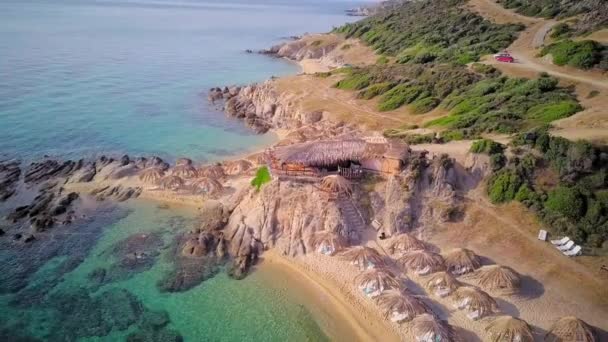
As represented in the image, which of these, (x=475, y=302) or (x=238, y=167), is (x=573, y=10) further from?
(x=475, y=302)

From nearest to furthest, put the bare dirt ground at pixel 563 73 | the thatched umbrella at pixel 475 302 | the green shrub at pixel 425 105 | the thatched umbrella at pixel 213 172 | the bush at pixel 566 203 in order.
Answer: the thatched umbrella at pixel 475 302 < the bush at pixel 566 203 < the bare dirt ground at pixel 563 73 < the thatched umbrella at pixel 213 172 < the green shrub at pixel 425 105

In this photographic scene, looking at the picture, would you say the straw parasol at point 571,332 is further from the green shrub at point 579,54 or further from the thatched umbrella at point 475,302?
the green shrub at point 579,54

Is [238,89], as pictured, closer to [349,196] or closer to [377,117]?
[377,117]

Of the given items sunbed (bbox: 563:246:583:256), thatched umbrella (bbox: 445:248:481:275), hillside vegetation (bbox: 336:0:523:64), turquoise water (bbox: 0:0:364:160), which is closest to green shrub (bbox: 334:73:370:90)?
hillside vegetation (bbox: 336:0:523:64)

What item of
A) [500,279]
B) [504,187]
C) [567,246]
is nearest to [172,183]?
[500,279]

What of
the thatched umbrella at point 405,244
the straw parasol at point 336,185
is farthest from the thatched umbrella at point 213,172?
the thatched umbrella at point 405,244

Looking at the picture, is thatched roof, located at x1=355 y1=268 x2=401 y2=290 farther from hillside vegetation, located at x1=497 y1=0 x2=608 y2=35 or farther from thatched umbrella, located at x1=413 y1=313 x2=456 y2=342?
hillside vegetation, located at x1=497 y1=0 x2=608 y2=35
